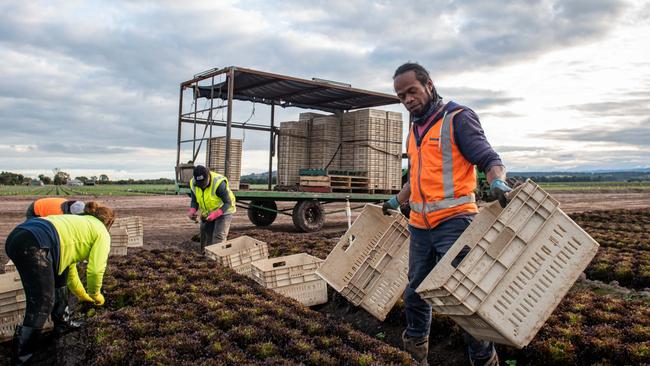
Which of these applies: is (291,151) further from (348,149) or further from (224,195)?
(224,195)

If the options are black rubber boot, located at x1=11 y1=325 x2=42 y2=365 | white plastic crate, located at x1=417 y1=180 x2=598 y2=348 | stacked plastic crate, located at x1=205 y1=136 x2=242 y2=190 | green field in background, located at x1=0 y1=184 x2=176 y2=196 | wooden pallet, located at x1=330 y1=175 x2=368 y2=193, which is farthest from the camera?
green field in background, located at x1=0 y1=184 x2=176 y2=196

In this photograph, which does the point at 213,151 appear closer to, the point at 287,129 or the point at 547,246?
the point at 287,129

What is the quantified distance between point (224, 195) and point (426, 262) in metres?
5.19

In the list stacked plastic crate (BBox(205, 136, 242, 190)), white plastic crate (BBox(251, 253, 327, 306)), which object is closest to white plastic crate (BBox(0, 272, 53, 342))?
white plastic crate (BBox(251, 253, 327, 306))

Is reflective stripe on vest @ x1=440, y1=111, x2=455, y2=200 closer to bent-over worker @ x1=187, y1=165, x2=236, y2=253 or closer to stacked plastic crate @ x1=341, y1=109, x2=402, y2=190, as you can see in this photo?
bent-over worker @ x1=187, y1=165, x2=236, y2=253

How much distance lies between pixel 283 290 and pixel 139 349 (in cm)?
220

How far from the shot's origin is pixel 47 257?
181 inches

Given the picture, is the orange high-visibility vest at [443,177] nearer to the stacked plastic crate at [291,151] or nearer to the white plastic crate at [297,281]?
the white plastic crate at [297,281]

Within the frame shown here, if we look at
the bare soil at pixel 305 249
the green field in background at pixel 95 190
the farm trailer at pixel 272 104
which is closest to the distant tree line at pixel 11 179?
the green field in background at pixel 95 190

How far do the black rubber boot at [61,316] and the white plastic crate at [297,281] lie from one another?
2100mm

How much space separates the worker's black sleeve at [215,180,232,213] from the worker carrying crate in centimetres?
504

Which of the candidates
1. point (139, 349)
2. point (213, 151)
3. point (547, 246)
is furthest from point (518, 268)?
point (213, 151)

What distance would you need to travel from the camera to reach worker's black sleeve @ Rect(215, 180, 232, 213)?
8391 millimetres

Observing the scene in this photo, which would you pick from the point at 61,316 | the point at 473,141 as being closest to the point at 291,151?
the point at 61,316
